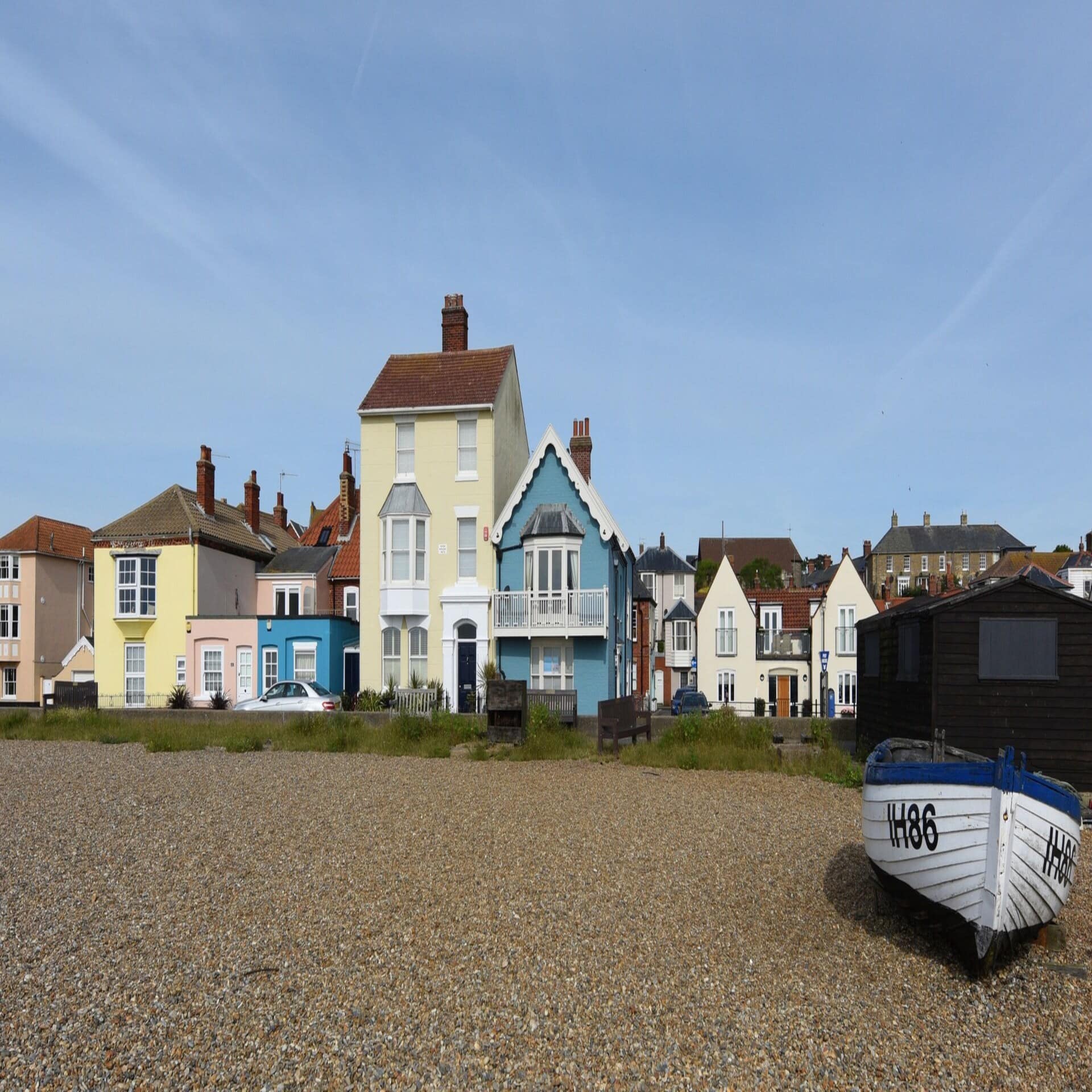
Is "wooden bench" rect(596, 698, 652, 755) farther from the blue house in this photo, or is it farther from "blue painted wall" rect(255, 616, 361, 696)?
"blue painted wall" rect(255, 616, 361, 696)

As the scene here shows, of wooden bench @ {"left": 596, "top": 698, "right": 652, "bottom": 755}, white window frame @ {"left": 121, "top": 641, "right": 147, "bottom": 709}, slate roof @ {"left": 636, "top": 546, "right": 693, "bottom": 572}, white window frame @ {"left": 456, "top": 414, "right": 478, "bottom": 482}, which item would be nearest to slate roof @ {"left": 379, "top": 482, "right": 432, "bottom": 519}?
white window frame @ {"left": 456, "top": 414, "right": 478, "bottom": 482}

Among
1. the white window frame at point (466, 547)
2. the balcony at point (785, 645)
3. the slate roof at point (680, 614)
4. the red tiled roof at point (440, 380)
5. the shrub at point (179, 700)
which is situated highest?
the red tiled roof at point (440, 380)

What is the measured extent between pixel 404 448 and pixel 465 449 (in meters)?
2.05

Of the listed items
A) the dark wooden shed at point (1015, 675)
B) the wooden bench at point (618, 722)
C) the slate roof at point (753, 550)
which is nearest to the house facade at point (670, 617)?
the wooden bench at point (618, 722)

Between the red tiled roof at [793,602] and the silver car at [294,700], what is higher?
the red tiled roof at [793,602]

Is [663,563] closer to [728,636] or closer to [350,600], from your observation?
[728,636]

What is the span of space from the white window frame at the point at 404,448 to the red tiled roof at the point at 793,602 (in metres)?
20.4

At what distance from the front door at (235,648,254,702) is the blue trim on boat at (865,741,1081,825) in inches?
1119

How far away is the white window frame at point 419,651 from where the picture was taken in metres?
31.4

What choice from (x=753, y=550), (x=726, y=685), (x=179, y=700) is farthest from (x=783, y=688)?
(x=753, y=550)

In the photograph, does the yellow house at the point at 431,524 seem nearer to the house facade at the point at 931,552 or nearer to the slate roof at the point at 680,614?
the slate roof at the point at 680,614

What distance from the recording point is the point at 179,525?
35906 mm

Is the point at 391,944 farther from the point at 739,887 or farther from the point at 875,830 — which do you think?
the point at 875,830

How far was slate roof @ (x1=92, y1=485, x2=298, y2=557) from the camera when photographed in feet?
118
